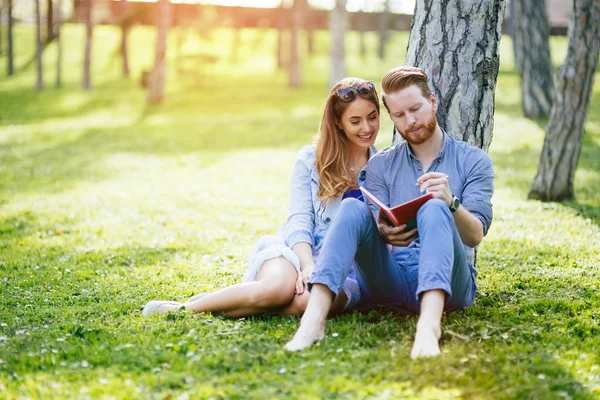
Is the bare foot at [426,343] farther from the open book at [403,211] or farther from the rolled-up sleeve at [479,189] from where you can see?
the rolled-up sleeve at [479,189]

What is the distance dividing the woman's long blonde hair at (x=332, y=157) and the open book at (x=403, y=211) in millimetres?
745

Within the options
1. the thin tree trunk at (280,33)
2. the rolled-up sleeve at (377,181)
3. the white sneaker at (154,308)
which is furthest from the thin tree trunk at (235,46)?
the rolled-up sleeve at (377,181)

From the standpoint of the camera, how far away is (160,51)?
82.8 ft

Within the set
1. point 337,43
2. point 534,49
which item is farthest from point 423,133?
point 337,43

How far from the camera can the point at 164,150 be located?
1633 centimetres

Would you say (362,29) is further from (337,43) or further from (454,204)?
(454,204)

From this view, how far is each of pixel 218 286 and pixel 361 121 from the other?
2.04 metres

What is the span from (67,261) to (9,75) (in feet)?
102

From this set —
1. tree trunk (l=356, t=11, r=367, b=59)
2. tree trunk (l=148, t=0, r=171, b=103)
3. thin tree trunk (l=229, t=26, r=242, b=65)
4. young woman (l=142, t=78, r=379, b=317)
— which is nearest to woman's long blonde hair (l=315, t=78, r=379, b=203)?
young woman (l=142, t=78, r=379, b=317)

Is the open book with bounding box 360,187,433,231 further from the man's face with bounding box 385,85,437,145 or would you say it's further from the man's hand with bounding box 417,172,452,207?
the man's face with bounding box 385,85,437,145

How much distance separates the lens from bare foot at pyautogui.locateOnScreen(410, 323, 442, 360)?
11.9ft

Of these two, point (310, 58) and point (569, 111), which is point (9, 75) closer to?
point (310, 58)

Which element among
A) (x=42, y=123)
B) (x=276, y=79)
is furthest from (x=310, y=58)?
(x=42, y=123)

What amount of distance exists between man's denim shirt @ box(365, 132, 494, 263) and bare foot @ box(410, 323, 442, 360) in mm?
800
